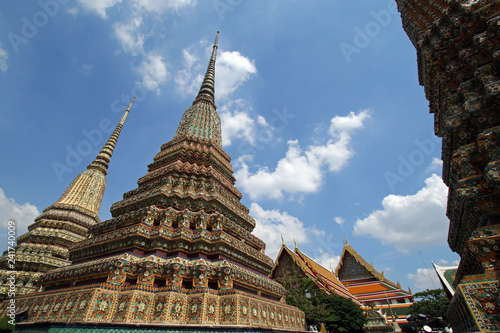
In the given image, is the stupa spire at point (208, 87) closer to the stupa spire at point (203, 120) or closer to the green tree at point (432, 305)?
the stupa spire at point (203, 120)

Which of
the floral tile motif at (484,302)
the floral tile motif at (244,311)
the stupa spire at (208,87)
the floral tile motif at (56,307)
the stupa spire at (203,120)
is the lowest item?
the floral tile motif at (484,302)

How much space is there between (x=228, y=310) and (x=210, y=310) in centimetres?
53

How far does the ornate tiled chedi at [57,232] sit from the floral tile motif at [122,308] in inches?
393

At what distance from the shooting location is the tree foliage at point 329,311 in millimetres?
14016

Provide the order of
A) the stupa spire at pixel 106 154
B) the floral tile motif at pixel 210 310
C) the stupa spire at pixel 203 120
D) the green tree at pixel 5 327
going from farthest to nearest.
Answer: the stupa spire at pixel 106 154
the stupa spire at pixel 203 120
the floral tile motif at pixel 210 310
the green tree at pixel 5 327

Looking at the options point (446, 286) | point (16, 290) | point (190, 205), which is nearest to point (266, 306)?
point (190, 205)

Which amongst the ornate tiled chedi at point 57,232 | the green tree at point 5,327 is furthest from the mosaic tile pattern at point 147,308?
the ornate tiled chedi at point 57,232

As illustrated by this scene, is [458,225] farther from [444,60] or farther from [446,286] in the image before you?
[446,286]

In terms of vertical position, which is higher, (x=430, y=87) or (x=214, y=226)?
(x=430, y=87)

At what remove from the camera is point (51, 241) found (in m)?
18.1

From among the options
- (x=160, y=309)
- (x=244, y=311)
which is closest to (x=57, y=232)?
(x=160, y=309)

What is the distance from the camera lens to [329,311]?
14609 mm

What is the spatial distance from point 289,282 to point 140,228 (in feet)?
39.6

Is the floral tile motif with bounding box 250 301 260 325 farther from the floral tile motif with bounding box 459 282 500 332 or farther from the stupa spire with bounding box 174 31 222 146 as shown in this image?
the stupa spire with bounding box 174 31 222 146
